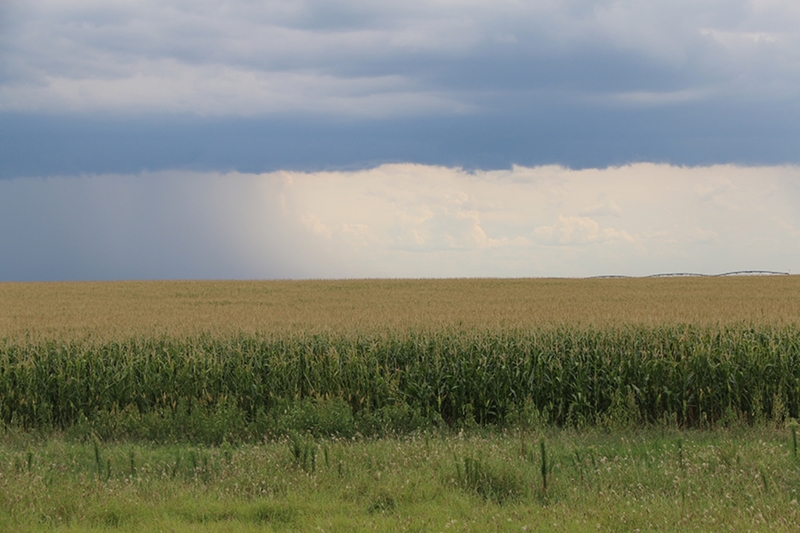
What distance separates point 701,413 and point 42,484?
12651 millimetres

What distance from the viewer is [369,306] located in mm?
29359

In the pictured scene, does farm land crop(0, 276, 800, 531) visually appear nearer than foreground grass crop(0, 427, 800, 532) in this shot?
No

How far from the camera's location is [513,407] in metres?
13.7

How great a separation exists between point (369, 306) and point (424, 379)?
1452 cm

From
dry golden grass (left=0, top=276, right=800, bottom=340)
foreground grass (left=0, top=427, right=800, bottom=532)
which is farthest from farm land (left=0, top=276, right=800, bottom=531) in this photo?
dry golden grass (left=0, top=276, right=800, bottom=340)

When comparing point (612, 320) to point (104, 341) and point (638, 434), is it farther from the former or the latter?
point (104, 341)

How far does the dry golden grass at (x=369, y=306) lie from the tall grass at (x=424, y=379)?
1.14m

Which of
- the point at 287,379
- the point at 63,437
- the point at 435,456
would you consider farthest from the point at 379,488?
the point at 63,437

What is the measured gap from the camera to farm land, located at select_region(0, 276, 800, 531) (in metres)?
7.48

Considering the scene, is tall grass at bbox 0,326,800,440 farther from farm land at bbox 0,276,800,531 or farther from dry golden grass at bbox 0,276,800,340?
dry golden grass at bbox 0,276,800,340

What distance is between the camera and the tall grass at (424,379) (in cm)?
1450

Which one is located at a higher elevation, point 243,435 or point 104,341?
point 104,341

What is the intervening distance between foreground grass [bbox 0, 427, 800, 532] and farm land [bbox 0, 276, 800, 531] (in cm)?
3

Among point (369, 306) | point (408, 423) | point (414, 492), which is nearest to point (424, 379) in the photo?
point (408, 423)
